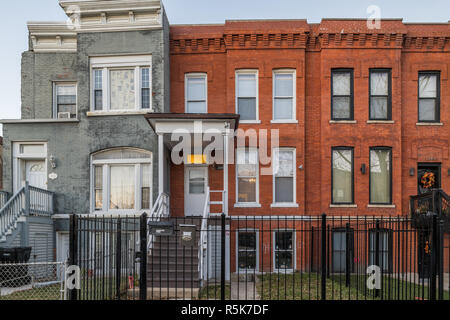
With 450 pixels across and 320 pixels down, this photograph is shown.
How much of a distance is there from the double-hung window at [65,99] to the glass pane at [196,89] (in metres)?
4.72

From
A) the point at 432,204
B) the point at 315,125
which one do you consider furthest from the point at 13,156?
the point at 432,204

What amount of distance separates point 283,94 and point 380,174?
4874 mm

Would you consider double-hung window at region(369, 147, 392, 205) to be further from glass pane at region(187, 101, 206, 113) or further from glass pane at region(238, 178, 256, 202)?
glass pane at region(187, 101, 206, 113)

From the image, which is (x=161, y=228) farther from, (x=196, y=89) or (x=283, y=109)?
(x=283, y=109)

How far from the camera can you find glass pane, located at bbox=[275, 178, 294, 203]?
1458 cm

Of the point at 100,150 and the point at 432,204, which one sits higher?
the point at 100,150

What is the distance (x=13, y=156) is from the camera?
14.3 meters

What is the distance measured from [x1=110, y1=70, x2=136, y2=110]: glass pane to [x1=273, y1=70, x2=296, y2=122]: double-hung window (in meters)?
5.47

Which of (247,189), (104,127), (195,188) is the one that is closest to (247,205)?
(247,189)

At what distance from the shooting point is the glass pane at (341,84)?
48.4 feet

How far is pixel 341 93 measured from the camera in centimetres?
1477
